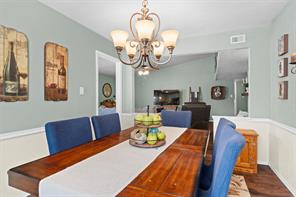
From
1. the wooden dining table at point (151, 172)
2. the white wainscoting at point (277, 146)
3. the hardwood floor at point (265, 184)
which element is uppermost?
the wooden dining table at point (151, 172)

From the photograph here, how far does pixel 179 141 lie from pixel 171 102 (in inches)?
255

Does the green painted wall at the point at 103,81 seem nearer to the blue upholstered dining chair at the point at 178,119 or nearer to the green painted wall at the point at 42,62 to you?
the green painted wall at the point at 42,62

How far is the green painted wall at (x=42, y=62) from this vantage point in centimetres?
191

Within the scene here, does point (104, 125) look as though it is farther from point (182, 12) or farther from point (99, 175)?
point (182, 12)

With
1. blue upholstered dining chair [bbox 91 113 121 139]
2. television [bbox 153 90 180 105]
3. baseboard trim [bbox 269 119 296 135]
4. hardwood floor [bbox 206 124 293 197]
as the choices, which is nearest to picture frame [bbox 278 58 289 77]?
baseboard trim [bbox 269 119 296 135]

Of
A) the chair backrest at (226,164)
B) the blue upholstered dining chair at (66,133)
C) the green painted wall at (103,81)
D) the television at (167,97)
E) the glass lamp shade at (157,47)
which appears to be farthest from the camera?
the green painted wall at (103,81)

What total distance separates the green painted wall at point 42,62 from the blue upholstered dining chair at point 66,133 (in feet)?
2.44

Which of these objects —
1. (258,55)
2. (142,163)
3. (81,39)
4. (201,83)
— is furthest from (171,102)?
(142,163)

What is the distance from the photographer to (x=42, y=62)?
7.32 ft

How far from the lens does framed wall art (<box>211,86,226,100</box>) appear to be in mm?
7668

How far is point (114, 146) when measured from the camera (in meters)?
1.55

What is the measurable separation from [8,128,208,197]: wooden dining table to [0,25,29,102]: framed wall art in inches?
43.3

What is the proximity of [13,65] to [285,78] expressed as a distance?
3.42 metres

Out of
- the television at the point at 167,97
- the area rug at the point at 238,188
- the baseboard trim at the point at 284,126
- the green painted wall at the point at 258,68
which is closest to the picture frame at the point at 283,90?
the baseboard trim at the point at 284,126
